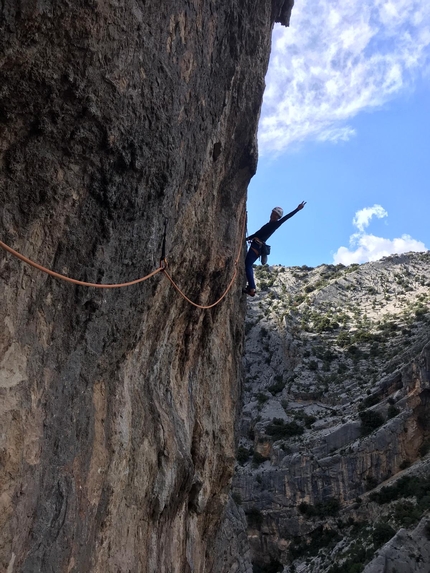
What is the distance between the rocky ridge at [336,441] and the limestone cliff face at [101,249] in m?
21.8

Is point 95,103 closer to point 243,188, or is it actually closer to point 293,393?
point 243,188

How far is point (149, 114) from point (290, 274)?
240 feet

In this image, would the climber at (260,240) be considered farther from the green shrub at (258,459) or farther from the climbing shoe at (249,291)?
the green shrub at (258,459)

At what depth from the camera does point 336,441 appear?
125ft

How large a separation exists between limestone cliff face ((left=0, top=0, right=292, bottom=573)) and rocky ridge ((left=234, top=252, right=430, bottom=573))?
21823 mm

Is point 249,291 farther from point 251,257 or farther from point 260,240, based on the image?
point 260,240

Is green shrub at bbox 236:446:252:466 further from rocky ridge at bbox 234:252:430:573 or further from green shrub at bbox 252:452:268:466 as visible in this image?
green shrub at bbox 252:452:268:466

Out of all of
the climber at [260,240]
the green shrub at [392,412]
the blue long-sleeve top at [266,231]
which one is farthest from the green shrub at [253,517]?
the blue long-sleeve top at [266,231]

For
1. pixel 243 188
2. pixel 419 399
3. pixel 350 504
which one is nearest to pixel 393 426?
pixel 419 399

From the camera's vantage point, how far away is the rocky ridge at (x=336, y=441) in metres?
31.5

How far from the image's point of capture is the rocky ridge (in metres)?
31.5

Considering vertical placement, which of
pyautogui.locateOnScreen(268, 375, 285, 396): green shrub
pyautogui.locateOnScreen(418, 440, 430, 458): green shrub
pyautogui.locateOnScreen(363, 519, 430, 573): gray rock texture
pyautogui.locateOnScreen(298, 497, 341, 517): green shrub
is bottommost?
pyautogui.locateOnScreen(363, 519, 430, 573): gray rock texture

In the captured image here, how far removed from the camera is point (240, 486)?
38.5m

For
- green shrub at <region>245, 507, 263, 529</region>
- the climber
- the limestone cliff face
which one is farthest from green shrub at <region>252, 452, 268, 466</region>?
the limestone cliff face
